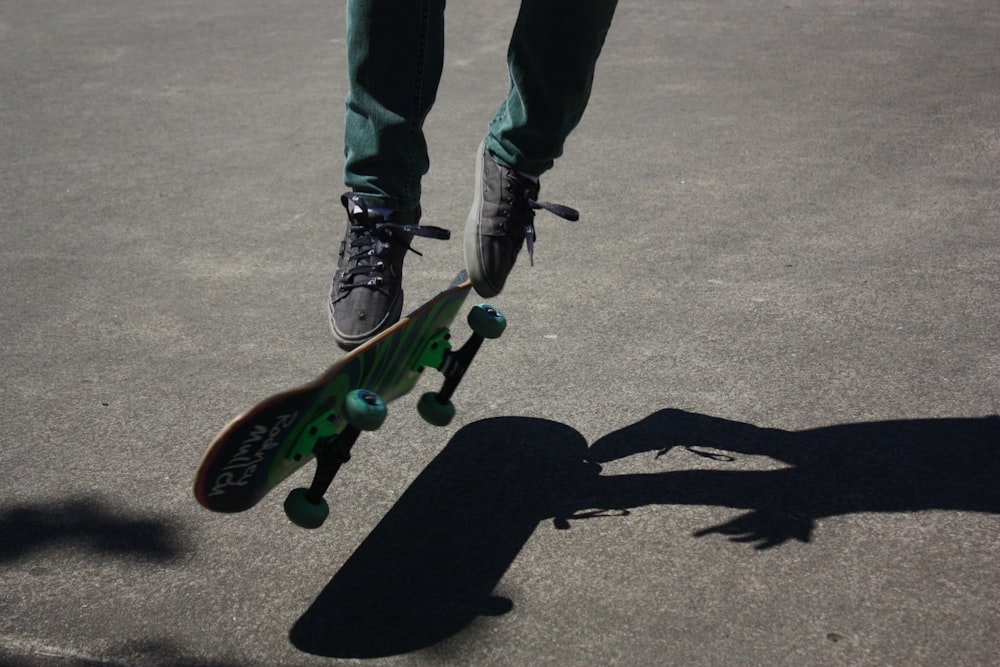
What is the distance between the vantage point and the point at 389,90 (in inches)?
98.9

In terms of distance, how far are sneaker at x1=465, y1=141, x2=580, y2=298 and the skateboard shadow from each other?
17.6 inches

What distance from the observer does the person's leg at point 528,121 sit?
2.49m

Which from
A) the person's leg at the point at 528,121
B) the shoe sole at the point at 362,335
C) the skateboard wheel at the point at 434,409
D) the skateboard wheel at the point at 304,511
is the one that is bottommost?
the skateboard wheel at the point at 434,409

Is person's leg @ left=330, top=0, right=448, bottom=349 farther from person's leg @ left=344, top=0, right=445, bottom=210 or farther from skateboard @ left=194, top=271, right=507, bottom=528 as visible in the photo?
skateboard @ left=194, top=271, right=507, bottom=528

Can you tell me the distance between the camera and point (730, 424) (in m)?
2.76

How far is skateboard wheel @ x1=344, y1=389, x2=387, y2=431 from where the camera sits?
203 centimetres

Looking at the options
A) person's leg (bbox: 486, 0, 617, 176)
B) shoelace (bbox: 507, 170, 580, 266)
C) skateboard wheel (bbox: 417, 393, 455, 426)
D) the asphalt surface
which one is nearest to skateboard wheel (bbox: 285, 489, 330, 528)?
the asphalt surface

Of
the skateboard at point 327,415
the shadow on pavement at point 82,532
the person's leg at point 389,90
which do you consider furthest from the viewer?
the person's leg at point 389,90

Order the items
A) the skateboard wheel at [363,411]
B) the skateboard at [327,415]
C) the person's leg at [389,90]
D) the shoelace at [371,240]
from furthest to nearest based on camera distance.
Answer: the shoelace at [371,240] → the person's leg at [389,90] → the skateboard wheel at [363,411] → the skateboard at [327,415]

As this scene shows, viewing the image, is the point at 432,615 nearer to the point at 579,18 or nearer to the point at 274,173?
the point at 579,18

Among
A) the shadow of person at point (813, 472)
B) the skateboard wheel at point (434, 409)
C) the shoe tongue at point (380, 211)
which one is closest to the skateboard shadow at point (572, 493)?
the shadow of person at point (813, 472)

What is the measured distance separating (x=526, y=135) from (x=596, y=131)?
2972 mm

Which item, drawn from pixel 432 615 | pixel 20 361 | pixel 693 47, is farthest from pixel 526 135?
pixel 693 47

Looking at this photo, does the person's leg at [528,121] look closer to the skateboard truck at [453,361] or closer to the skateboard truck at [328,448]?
the skateboard truck at [453,361]
